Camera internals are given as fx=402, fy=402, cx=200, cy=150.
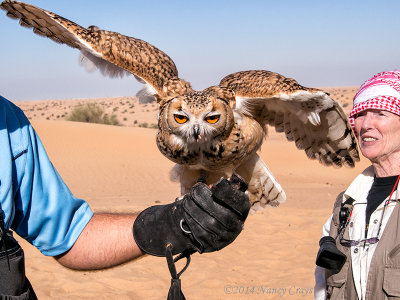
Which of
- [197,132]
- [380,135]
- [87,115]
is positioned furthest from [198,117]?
[87,115]

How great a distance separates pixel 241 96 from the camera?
373 cm

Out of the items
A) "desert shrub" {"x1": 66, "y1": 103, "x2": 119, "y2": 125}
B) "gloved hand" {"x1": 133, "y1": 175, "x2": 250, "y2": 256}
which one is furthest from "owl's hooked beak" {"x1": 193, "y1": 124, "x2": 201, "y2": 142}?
"desert shrub" {"x1": 66, "y1": 103, "x2": 119, "y2": 125}

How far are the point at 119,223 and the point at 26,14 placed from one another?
2689mm

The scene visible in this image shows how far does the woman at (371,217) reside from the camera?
199 cm

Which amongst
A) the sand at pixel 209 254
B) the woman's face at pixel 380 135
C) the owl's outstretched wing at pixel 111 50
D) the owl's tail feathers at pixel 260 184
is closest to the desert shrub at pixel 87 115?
the sand at pixel 209 254

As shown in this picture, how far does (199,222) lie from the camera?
177 cm

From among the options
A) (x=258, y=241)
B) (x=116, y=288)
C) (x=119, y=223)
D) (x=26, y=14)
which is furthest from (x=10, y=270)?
(x=258, y=241)

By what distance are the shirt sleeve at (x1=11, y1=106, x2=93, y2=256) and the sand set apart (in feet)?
6.69

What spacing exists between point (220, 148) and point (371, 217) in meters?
1.70

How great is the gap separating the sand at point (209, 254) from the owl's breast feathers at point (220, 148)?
1.11 metres

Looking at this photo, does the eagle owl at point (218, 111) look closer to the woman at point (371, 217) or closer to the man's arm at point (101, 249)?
the woman at point (371, 217)

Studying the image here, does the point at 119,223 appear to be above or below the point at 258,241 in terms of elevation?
above

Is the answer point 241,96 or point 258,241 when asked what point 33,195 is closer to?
point 241,96

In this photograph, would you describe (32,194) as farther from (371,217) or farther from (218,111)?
(218,111)
